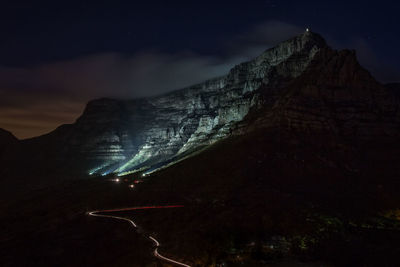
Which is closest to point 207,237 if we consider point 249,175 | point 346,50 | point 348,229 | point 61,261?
point 61,261

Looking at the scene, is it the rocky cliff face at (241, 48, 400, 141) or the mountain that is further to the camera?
the rocky cliff face at (241, 48, 400, 141)

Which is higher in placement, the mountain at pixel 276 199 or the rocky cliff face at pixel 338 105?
the rocky cliff face at pixel 338 105

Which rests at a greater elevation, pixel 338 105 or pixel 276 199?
pixel 338 105

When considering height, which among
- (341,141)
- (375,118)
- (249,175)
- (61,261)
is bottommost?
(61,261)

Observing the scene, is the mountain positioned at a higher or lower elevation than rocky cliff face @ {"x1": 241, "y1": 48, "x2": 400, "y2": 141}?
lower

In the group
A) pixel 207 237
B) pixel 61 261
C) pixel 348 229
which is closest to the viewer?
pixel 61 261

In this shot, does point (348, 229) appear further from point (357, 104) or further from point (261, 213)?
point (357, 104)

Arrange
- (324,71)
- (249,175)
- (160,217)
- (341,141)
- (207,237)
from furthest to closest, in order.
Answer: (324,71)
(341,141)
(249,175)
(160,217)
(207,237)

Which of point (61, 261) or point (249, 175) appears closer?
point (61, 261)

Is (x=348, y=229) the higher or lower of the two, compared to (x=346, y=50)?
lower

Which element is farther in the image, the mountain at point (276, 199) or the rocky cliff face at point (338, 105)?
the rocky cliff face at point (338, 105)

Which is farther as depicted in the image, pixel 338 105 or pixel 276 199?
pixel 338 105
